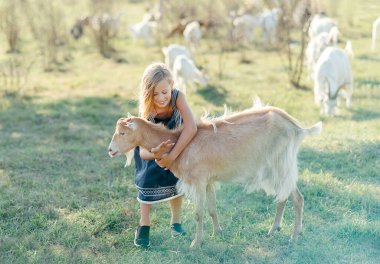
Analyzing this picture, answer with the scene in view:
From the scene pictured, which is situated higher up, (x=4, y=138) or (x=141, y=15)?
(x=141, y=15)

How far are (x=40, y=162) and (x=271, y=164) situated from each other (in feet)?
10.9

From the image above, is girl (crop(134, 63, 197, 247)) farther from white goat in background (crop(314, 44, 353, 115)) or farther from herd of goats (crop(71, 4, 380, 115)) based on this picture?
herd of goats (crop(71, 4, 380, 115))

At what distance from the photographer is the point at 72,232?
182 inches

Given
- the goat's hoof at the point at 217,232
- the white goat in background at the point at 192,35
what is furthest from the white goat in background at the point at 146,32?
the goat's hoof at the point at 217,232

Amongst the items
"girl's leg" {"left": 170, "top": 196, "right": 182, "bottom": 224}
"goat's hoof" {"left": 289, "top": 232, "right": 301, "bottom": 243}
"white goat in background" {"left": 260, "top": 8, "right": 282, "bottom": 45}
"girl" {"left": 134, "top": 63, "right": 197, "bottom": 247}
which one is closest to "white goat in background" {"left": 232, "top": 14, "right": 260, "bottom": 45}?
"white goat in background" {"left": 260, "top": 8, "right": 282, "bottom": 45}

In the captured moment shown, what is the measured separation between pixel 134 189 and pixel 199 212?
156cm

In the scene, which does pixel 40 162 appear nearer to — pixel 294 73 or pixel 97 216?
pixel 97 216

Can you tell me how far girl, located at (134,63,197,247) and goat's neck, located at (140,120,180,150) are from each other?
0.07 meters

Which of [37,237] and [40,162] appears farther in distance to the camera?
[40,162]

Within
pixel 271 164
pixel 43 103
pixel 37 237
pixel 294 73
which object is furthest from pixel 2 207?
pixel 294 73

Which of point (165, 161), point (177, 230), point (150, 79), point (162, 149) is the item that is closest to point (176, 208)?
point (177, 230)

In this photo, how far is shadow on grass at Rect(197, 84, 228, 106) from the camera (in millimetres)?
9742

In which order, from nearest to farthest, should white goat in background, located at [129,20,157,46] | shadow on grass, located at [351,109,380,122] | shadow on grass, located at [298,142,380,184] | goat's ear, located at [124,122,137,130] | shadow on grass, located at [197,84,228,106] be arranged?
1. goat's ear, located at [124,122,137,130]
2. shadow on grass, located at [298,142,380,184]
3. shadow on grass, located at [351,109,380,122]
4. shadow on grass, located at [197,84,228,106]
5. white goat in background, located at [129,20,157,46]

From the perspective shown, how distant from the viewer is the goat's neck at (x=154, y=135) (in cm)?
405
